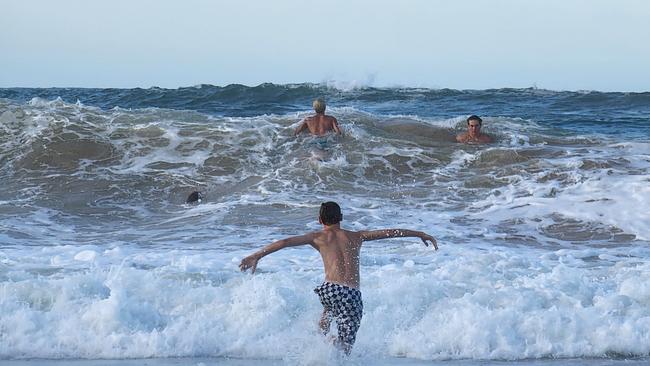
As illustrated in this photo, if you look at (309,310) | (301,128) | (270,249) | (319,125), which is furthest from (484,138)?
(270,249)

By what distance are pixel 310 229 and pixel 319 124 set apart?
4.69 meters

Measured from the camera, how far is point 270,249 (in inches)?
230

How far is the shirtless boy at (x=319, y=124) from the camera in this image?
1525cm

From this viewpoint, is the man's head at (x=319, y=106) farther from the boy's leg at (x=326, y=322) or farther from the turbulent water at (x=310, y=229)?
the boy's leg at (x=326, y=322)

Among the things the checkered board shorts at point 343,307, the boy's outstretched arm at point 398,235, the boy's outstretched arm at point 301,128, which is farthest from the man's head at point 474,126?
the checkered board shorts at point 343,307

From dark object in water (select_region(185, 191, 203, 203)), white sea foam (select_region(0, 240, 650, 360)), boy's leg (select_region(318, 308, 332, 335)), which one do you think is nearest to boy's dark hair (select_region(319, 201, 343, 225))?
boy's leg (select_region(318, 308, 332, 335))

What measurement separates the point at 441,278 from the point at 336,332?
230 centimetres

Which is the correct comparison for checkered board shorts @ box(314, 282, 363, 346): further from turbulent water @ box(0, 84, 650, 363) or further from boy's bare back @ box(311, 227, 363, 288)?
turbulent water @ box(0, 84, 650, 363)

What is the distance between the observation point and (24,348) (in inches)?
260

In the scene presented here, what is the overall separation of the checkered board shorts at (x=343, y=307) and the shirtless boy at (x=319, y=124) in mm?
9324

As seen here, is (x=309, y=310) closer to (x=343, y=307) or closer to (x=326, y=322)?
(x=326, y=322)

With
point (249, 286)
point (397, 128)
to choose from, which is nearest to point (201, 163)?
point (397, 128)

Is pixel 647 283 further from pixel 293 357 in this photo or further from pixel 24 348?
pixel 24 348

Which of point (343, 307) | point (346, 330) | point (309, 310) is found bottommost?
point (309, 310)
